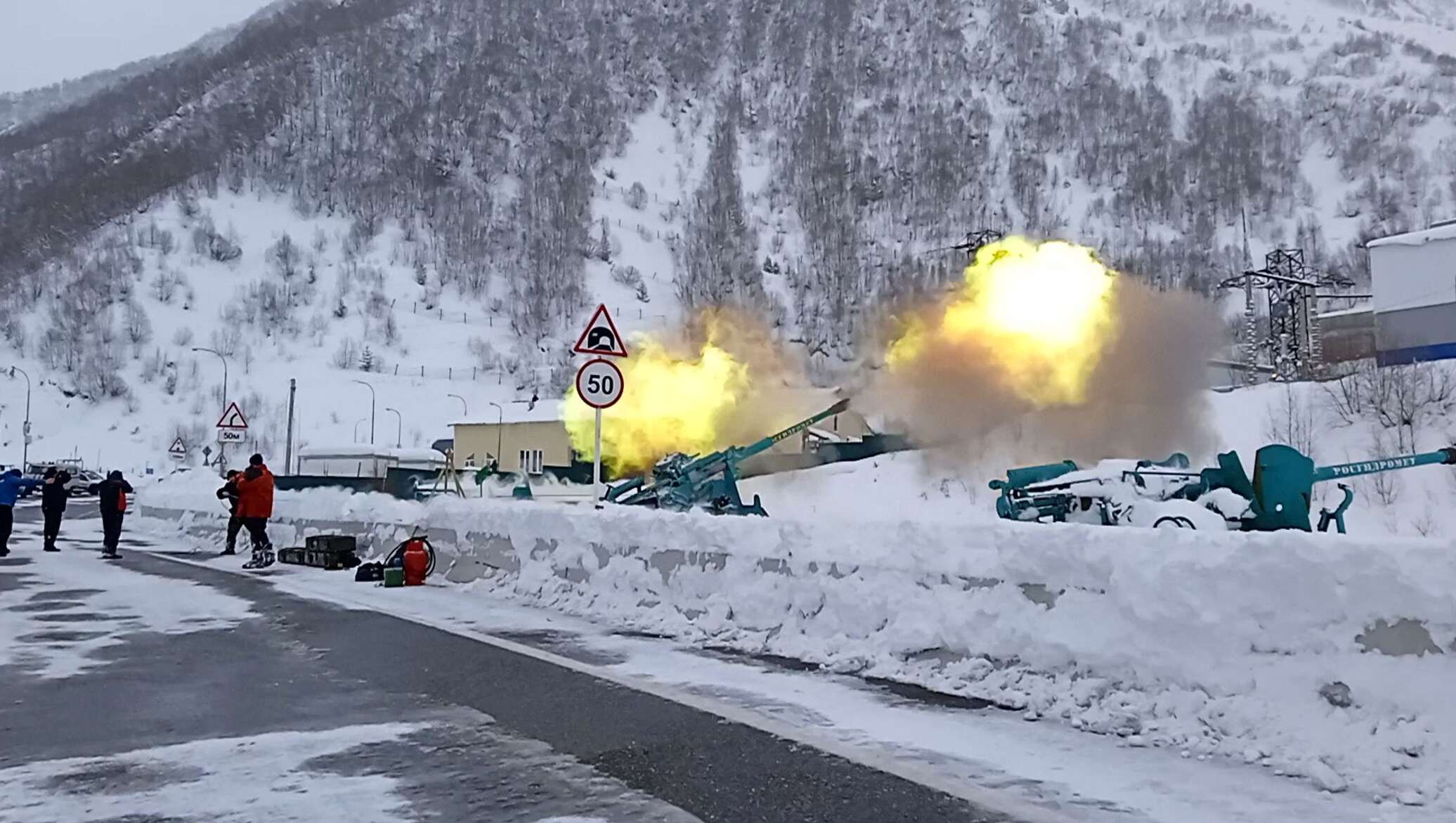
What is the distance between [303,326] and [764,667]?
115 meters

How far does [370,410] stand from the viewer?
94188mm

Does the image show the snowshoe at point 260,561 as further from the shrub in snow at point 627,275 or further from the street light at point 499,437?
the shrub in snow at point 627,275

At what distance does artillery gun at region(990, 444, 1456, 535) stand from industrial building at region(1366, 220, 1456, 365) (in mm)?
52674

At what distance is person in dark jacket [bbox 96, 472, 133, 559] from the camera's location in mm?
21688

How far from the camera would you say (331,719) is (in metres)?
7.60

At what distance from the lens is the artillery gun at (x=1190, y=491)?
12.6 metres

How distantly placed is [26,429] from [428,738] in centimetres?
7872

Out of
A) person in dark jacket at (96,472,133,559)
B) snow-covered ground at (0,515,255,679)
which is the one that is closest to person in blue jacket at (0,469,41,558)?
person in dark jacket at (96,472,133,559)

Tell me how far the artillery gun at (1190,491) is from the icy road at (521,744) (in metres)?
5.35

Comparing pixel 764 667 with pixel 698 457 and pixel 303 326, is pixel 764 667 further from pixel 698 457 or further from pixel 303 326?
pixel 303 326

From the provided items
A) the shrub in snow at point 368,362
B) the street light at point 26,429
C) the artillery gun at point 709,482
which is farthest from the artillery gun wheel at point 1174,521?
the shrub in snow at point 368,362

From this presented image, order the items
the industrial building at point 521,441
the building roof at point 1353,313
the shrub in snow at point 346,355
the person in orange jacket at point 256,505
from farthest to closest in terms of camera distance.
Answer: the shrub in snow at point 346,355 < the building roof at point 1353,313 < the industrial building at point 521,441 < the person in orange jacket at point 256,505

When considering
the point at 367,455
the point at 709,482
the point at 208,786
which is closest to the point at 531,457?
the point at 367,455

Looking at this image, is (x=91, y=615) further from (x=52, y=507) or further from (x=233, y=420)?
(x=233, y=420)
